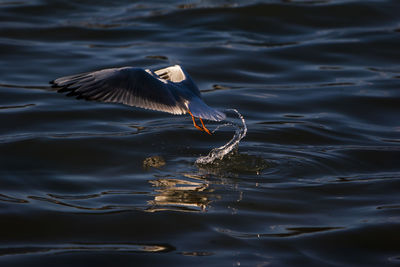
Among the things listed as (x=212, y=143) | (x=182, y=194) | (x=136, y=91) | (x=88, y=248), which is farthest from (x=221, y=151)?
(x=88, y=248)

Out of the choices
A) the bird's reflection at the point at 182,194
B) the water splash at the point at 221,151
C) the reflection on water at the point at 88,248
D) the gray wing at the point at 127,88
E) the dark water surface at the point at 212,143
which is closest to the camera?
the reflection on water at the point at 88,248

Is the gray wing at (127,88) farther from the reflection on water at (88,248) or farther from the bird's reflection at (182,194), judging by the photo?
the reflection on water at (88,248)

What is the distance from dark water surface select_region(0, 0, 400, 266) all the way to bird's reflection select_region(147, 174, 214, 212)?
2 cm

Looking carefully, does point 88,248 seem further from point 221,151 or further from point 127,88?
point 221,151

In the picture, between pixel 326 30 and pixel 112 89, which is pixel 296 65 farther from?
pixel 112 89

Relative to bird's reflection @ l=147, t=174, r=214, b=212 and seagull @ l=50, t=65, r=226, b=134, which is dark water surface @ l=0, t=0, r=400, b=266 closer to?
bird's reflection @ l=147, t=174, r=214, b=212

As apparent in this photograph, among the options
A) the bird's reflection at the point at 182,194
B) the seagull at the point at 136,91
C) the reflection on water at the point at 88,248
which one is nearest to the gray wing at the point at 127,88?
the seagull at the point at 136,91

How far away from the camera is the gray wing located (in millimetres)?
5039

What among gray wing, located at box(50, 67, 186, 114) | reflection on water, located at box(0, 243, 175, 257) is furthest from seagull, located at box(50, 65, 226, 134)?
reflection on water, located at box(0, 243, 175, 257)

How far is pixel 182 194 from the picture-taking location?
511cm

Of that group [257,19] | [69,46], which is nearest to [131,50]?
[69,46]

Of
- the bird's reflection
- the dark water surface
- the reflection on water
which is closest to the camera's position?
the reflection on water

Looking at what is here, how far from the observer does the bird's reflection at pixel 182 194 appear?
491 cm

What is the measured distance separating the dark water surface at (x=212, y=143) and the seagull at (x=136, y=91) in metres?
0.60
